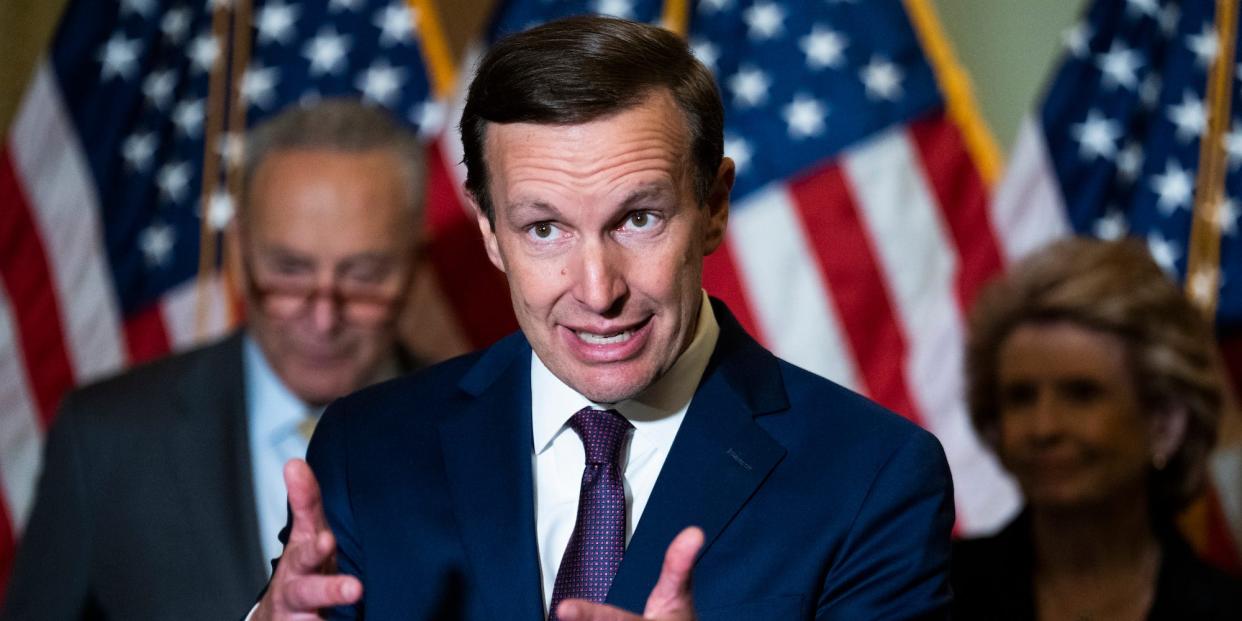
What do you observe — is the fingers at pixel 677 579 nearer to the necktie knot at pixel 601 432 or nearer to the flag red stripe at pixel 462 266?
the necktie knot at pixel 601 432

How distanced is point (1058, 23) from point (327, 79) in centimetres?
178

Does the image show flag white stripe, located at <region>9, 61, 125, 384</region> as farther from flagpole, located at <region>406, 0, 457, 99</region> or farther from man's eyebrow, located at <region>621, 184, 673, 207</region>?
man's eyebrow, located at <region>621, 184, 673, 207</region>

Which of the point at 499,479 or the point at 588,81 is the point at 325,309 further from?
the point at 588,81

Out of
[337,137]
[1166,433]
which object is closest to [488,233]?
[337,137]

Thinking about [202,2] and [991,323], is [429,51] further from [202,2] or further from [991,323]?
[991,323]

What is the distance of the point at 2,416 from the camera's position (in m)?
3.74

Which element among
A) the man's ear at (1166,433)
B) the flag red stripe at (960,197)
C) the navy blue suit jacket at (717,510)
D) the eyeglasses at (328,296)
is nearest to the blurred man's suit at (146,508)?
the eyeglasses at (328,296)

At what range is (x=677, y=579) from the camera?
4.20 ft

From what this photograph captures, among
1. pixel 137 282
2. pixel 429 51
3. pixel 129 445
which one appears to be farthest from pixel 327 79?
pixel 129 445

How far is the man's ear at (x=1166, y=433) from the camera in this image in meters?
2.94

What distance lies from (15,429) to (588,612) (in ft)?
9.48

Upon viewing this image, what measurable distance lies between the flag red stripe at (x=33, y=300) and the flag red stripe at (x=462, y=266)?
929 mm

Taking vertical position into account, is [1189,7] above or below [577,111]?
below

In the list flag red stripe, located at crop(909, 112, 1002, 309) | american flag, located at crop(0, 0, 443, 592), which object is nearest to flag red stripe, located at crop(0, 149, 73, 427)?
american flag, located at crop(0, 0, 443, 592)
